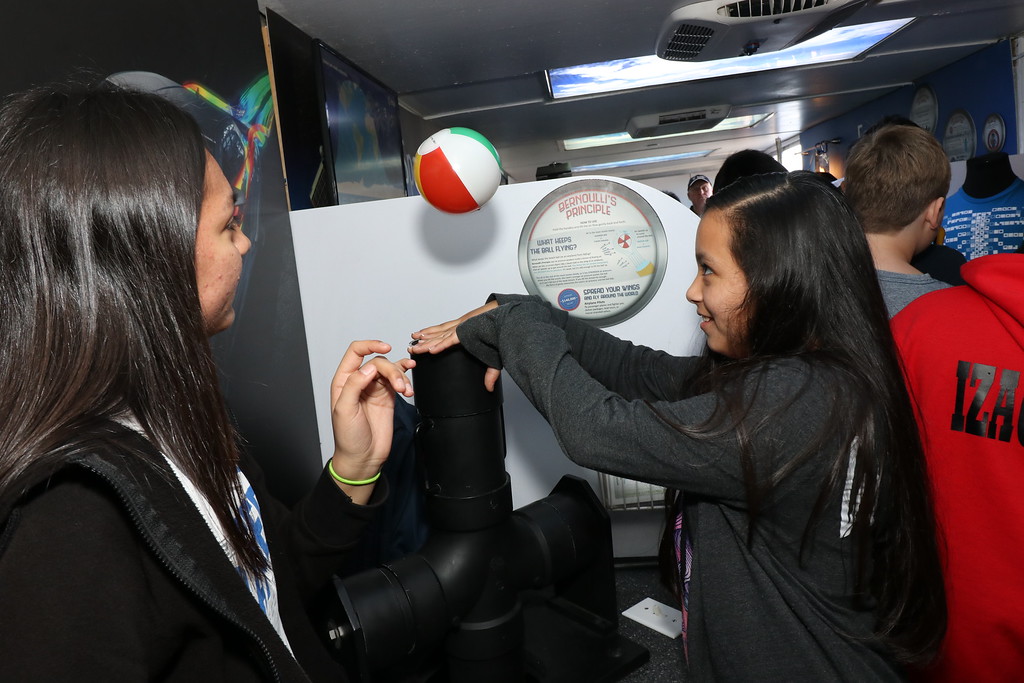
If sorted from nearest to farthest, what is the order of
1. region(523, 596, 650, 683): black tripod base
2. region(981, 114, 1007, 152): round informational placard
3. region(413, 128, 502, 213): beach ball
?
region(413, 128, 502, 213): beach ball → region(523, 596, 650, 683): black tripod base → region(981, 114, 1007, 152): round informational placard

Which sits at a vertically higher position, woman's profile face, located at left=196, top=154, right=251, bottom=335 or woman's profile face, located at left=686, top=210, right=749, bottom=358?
woman's profile face, located at left=196, top=154, right=251, bottom=335

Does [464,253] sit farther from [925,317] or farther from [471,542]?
A: [925,317]

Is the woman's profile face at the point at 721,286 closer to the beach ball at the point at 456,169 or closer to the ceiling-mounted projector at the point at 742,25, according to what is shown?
the beach ball at the point at 456,169

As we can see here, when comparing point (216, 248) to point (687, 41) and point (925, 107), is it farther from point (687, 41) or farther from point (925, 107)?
point (925, 107)

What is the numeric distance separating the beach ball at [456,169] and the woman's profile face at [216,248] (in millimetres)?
649

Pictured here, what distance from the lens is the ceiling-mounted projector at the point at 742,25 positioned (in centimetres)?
208

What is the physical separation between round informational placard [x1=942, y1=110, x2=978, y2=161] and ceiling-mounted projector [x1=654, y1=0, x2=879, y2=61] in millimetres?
2634

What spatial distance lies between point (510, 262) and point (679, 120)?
3.36 meters

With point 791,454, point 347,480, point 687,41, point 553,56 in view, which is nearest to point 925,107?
point 687,41

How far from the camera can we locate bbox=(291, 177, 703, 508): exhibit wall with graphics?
1.61 metres

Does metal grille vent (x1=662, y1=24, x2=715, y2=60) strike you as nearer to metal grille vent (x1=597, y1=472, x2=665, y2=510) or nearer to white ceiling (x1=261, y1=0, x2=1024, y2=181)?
white ceiling (x1=261, y1=0, x2=1024, y2=181)

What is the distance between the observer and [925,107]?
462 cm

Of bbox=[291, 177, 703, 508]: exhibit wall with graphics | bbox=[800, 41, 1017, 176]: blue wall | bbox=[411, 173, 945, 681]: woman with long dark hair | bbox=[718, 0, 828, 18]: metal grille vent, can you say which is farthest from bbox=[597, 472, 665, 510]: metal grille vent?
bbox=[800, 41, 1017, 176]: blue wall

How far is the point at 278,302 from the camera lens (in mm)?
1616
